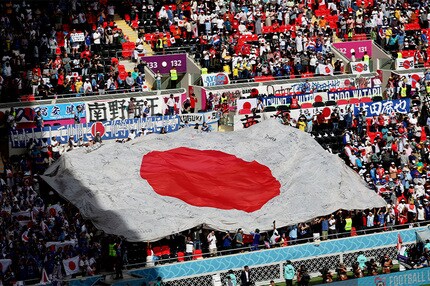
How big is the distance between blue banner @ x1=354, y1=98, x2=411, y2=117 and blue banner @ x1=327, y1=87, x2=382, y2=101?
2186 millimetres

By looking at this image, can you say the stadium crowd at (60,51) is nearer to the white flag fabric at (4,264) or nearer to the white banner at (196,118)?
the white banner at (196,118)

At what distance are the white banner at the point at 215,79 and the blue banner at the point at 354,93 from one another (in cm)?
531

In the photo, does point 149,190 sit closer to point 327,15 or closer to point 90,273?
point 90,273

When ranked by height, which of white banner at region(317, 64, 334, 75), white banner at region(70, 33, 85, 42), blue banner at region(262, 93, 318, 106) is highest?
white banner at region(70, 33, 85, 42)

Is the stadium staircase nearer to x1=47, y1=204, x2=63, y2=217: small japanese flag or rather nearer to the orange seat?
x1=47, y1=204, x2=63, y2=217: small japanese flag

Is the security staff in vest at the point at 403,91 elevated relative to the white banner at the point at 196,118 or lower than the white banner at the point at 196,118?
lower

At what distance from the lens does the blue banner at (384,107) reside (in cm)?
6550

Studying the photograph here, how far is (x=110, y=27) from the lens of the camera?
229ft

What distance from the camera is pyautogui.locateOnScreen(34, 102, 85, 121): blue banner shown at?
61500 millimetres

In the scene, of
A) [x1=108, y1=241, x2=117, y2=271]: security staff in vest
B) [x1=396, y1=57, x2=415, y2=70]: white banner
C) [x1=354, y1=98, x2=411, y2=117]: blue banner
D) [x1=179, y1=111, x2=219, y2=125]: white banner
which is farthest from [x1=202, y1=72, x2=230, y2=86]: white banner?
[x1=108, y1=241, x2=117, y2=271]: security staff in vest

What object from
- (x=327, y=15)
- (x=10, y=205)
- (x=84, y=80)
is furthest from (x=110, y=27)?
(x=10, y=205)

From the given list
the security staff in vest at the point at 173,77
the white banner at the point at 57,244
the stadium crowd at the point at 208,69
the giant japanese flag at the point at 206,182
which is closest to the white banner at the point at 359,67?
the stadium crowd at the point at 208,69

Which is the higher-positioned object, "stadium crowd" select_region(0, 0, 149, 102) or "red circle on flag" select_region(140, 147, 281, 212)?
"stadium crowd" select_region(0, 0, 149, 102)

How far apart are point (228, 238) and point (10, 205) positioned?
8814mm
